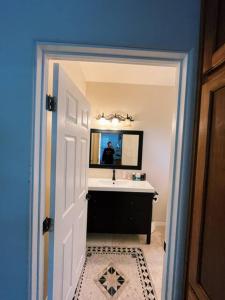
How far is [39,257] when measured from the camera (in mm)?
985

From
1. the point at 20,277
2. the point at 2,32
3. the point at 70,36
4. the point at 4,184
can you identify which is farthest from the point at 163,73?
the point at 20,277

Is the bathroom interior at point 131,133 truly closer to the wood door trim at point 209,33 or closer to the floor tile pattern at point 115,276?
the floor tile pattern at point 115,276

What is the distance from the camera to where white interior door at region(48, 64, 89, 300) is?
3.38 ft

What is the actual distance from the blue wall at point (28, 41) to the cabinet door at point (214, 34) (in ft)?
0.23

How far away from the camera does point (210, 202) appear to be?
30.3 inches

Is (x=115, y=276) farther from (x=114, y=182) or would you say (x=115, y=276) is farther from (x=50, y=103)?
(x=50, y=103)

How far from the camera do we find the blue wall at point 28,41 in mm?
874

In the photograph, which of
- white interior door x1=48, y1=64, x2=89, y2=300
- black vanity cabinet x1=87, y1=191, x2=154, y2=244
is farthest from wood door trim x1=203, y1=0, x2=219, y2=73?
black vanity cabinet x1=87, y1=191, x2=154, y2=244

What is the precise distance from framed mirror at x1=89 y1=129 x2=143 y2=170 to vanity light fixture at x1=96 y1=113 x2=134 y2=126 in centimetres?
15

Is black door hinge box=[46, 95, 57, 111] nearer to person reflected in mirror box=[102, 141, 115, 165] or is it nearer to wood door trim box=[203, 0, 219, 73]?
wood door trim box=[203, 0, 219, 73]

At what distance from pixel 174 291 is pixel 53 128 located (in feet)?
3.70

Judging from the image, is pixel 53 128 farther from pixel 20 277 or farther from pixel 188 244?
pixel 188 244

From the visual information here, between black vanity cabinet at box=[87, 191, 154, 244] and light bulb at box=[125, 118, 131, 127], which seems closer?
black vanity cabinet at box=[87, 191, 154, 244]

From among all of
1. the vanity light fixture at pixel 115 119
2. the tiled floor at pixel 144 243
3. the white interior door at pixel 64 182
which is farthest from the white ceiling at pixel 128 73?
the tiled floor at pixel 144 243
